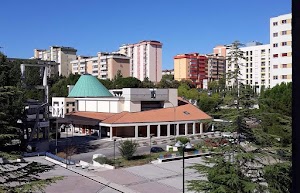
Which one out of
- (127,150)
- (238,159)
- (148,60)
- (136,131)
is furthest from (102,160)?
(148,60)

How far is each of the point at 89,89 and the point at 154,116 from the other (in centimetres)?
1422

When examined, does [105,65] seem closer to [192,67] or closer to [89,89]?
[192,67]

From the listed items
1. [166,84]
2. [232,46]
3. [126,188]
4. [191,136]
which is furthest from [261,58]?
[232,46]

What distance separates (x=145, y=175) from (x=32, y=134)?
14.4m

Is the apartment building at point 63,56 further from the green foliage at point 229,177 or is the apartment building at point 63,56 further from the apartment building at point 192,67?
the green foliage at point 229,177

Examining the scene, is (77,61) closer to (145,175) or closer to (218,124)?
(145,175)

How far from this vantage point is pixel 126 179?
22.1m

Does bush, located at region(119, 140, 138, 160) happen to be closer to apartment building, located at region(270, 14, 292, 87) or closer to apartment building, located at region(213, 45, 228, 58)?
apartment building, located at region(270, 14, 292, 87)

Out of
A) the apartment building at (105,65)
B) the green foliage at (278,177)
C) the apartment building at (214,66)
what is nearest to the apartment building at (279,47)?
the green foliage at (278,177)

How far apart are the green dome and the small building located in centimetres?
158

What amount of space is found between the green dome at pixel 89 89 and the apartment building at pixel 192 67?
6311cm

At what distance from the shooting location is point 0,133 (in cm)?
956

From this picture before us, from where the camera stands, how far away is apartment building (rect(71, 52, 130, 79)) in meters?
96.9

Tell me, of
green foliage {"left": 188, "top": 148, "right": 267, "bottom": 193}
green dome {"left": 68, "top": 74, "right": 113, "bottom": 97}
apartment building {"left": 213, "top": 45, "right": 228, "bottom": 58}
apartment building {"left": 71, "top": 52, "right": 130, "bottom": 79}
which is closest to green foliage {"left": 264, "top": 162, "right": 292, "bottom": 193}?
green foliage {"left": 188, "top": 148, "right": 267, "bottom": 193}
